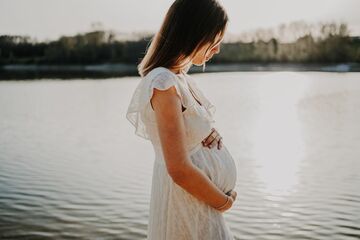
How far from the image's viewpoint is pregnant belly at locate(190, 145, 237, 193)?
1.61m

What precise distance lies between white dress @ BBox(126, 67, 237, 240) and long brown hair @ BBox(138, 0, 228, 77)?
50 mm

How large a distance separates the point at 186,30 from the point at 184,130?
0.27 metres

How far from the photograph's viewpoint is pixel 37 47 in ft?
320

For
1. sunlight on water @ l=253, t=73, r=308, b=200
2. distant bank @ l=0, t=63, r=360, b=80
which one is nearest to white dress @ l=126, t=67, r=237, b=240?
sunlight on water @ l=253, t=73, r=308, b=200

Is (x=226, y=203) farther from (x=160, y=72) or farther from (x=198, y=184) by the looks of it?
(x=160, y=72)

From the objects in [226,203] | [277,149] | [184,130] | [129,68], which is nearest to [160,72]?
[184,130]

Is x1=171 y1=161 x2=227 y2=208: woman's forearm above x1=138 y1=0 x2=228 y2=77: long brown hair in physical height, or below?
below

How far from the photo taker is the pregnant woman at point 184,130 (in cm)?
151

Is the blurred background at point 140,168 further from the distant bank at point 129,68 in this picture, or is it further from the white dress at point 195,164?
the distant bank at point 129,68

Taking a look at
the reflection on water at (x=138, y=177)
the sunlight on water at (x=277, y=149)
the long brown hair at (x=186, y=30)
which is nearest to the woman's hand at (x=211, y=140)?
the long brown hair at (x=186, y=30)

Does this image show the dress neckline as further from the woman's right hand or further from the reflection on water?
the reflection on water

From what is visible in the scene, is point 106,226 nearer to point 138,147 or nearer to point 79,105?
point 138,147

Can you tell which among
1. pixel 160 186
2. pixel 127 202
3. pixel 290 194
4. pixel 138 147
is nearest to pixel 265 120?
pixel 138 147

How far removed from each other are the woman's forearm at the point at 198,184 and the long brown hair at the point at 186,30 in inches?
11.8
